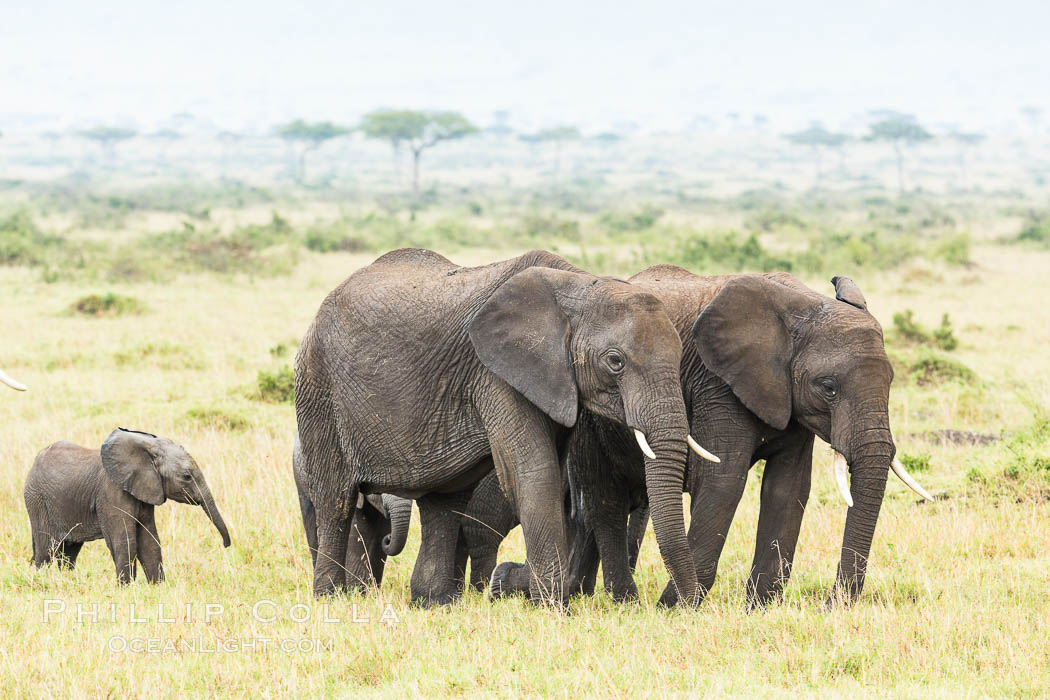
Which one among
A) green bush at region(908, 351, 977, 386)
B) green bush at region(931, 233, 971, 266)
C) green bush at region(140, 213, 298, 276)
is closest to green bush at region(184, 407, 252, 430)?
green bush at region(908, 351, 977, 386)

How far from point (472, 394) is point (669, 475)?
1148mm

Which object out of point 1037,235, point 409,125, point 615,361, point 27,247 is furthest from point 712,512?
point 409,125

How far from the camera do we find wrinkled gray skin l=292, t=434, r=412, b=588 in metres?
7.93

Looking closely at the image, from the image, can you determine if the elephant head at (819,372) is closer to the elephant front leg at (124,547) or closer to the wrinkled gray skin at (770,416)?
the wrinkled gray skin at (770,416)

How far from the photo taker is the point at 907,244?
31.4m

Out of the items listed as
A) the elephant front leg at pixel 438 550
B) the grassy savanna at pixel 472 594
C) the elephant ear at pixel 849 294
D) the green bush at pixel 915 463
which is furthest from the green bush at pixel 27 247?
the elephant ear at pixel 849 294

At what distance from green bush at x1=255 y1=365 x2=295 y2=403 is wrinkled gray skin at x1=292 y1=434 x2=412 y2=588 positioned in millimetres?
5166

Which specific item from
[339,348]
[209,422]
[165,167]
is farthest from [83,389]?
[165,167]

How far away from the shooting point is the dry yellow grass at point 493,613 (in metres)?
5.77

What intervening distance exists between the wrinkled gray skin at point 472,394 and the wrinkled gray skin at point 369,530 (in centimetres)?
16

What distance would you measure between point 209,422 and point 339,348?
5.16 m

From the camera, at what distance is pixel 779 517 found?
7.22 m

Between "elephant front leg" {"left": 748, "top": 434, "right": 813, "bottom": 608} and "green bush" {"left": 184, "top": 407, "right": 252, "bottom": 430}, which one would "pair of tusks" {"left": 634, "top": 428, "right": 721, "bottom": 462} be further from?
"green bush" {"left": 184, "top": 407, "right": 252, "bottom": 430}

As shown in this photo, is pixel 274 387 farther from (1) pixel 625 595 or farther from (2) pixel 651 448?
(2) pixel 651 448
